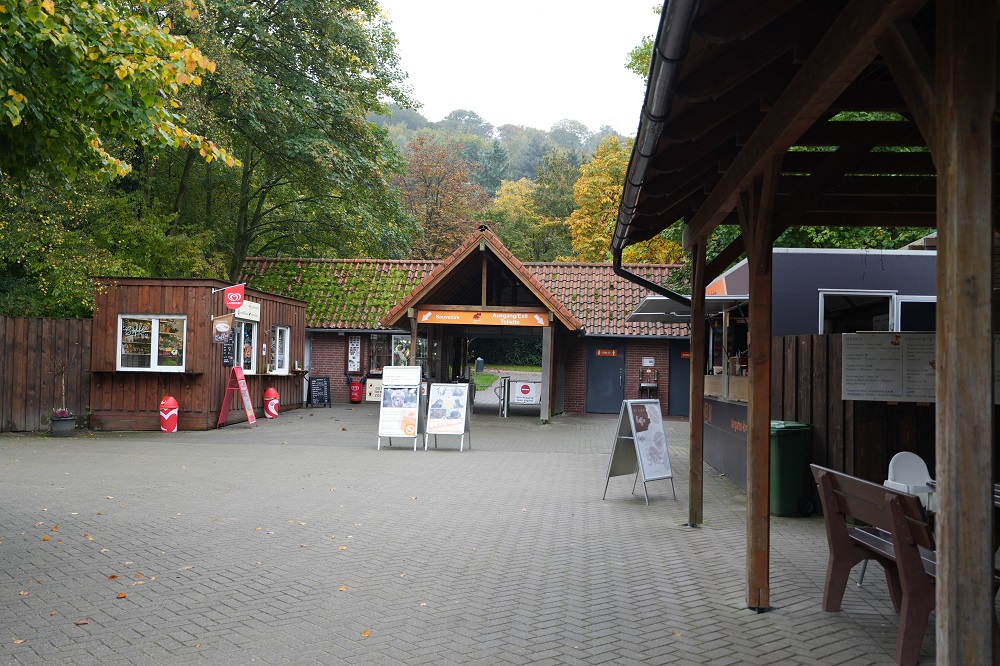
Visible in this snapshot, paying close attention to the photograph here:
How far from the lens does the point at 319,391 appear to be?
93.3 feet

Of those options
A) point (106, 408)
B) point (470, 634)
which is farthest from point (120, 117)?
point (106, 408)

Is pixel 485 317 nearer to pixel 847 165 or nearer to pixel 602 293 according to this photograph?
pixel 602 293

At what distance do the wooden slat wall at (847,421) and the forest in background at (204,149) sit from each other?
23.1 feet

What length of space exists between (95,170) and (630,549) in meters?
6.55

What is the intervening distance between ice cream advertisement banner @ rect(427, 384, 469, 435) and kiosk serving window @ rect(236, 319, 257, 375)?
23.3ft

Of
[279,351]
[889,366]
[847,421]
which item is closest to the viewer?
[889,366]

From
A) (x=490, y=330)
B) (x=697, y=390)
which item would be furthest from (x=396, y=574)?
(x=490, y=330)

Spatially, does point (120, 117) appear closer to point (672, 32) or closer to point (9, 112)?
point (9, 112)

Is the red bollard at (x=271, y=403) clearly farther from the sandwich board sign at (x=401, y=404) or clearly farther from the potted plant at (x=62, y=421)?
the sandwich board sign at (x=401, y=404)

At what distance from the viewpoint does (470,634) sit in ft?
18.3

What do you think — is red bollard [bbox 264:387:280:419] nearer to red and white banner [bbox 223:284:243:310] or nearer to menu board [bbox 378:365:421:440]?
red and white banner [bbox 223:284:243:310]

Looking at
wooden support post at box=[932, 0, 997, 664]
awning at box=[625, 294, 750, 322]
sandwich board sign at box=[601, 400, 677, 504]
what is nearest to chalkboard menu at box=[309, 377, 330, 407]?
awning at box=[625, 294, 750, 322]

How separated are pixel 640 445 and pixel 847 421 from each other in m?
2.58

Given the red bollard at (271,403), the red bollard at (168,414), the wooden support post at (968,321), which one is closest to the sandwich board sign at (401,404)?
the red bollard at (168,414)
